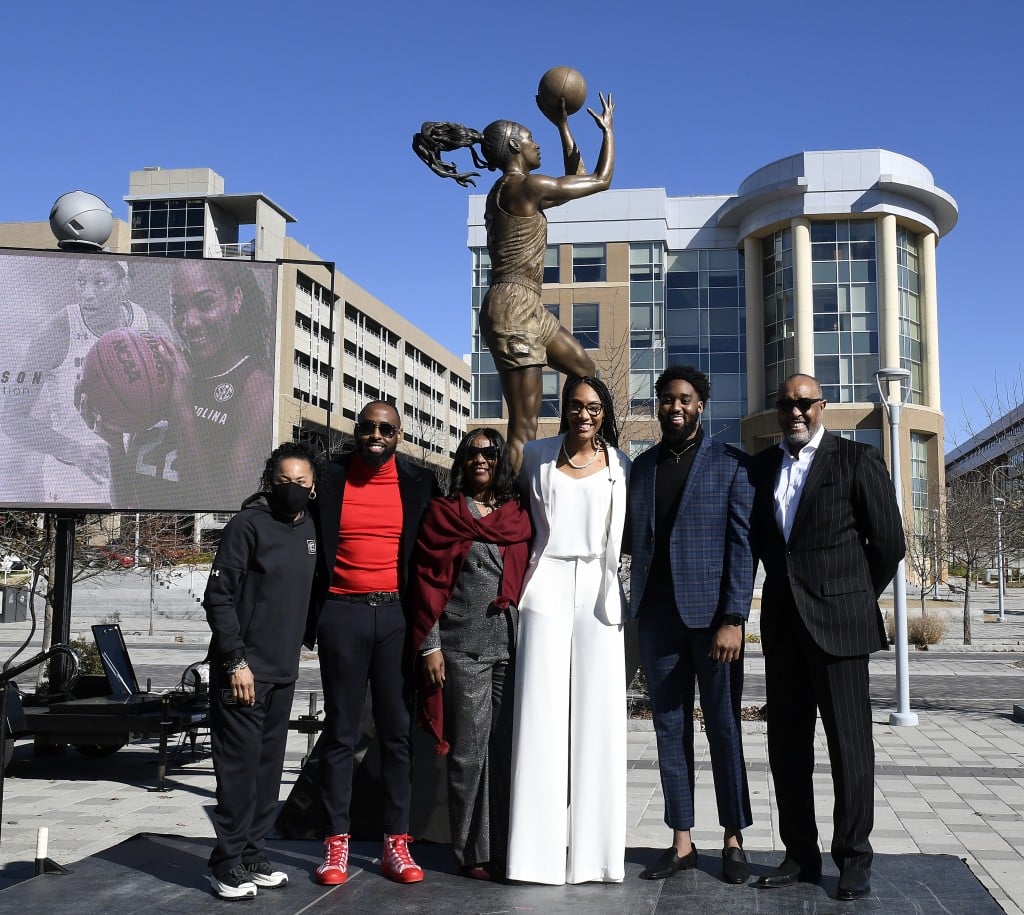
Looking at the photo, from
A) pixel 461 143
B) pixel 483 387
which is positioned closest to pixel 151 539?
pixel 461 143

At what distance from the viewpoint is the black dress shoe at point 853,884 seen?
4.55 metres

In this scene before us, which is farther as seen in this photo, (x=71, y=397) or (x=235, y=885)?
(x=71, y=397)

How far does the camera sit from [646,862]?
5145 millimetres

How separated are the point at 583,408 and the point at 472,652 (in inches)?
47.2

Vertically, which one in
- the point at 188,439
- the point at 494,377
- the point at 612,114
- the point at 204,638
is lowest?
the point at 204,638

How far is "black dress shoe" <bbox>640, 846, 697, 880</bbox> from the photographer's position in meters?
4.86

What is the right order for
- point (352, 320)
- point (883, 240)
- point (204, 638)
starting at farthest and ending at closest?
point (352, 320), point (883, 240), point (204, 638)

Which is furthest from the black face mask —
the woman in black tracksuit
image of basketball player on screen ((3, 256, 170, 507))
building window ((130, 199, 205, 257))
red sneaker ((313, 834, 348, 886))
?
building window ((130, 199, 205, 257))

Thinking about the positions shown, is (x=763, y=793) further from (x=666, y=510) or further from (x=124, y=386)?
(x=124, y=386)

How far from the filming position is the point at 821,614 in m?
4.67

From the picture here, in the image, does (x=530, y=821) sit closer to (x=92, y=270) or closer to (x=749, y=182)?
(x=92, y=270)

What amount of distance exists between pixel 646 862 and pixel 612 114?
4817mm

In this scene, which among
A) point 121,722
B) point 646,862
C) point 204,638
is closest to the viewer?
point 646,862

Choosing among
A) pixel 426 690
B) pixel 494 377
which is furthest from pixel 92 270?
pixel 494 377
